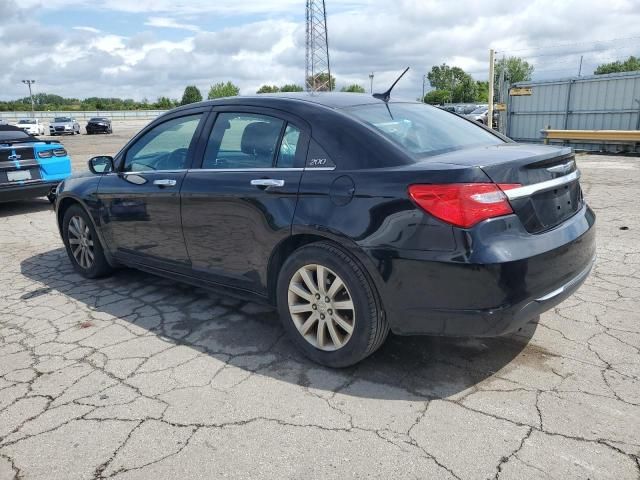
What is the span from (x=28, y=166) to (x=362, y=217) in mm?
6986

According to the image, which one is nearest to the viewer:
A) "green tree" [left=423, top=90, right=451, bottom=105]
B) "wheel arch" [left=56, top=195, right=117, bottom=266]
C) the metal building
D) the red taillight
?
the red taillight

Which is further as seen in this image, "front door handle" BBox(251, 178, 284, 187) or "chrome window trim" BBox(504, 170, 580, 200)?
"front door handle" BBox(251, 178, 284, 187)

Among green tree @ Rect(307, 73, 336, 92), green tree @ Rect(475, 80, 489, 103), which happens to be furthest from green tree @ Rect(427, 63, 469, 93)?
green tree @ Rect(307, 73, 336, 92)

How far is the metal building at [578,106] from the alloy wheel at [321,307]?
49.7 ft

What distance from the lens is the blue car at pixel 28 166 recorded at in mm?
7688

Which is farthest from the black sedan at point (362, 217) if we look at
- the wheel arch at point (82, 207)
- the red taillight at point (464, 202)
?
the wheel arch at point (82, 207)

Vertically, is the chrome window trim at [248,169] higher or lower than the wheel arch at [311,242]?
higher

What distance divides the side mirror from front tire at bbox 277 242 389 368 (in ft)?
7.32

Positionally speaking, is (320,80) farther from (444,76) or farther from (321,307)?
(321,307)

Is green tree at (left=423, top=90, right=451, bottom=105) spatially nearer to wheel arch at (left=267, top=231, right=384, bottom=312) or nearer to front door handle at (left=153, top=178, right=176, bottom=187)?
front door handle at (left=153, top=178, right=176, bottom=187)

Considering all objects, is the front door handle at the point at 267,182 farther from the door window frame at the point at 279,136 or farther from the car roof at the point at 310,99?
the car roof at the point at 310,99

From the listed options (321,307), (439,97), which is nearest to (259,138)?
(321,307)

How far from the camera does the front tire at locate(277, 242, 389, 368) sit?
283 centimetres

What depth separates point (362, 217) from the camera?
277 cm
